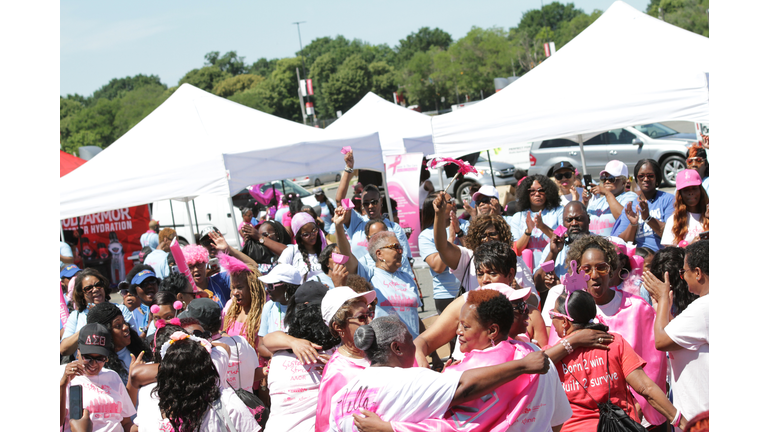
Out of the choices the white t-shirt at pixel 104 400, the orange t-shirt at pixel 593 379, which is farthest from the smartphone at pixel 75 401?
the orange t-shirt at pixel 593 379

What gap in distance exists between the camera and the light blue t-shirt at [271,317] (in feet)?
13.0

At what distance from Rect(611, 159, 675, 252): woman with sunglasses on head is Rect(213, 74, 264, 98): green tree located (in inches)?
3677

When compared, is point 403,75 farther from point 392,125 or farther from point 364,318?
point 364,318

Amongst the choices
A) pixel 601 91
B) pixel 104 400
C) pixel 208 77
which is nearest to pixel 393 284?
pixel 104 400

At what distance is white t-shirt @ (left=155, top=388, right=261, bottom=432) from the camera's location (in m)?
2.65

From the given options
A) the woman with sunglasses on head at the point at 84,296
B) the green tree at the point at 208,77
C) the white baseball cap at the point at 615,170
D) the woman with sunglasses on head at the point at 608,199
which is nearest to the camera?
the woman with sunglasses on head at the point at 84,296

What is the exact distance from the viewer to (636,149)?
49.9ft

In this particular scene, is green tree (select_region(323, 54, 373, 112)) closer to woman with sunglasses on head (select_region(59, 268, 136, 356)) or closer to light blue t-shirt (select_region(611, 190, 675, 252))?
light blue t-shirt (select_region(611, 190, 675, 252))

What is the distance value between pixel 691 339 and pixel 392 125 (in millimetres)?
10056

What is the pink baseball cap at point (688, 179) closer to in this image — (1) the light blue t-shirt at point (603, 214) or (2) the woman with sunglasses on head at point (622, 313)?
(1) the light blue t-shirt at point (603, 214)

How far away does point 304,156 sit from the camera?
7.38 meters

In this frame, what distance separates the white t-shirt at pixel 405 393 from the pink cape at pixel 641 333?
111 centimetres

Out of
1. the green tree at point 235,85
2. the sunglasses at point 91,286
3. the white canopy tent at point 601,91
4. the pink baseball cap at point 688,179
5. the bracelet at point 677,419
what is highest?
the green tree at point 235,85

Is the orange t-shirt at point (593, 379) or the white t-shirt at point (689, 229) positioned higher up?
the white t-shirt at point (689, 229)
